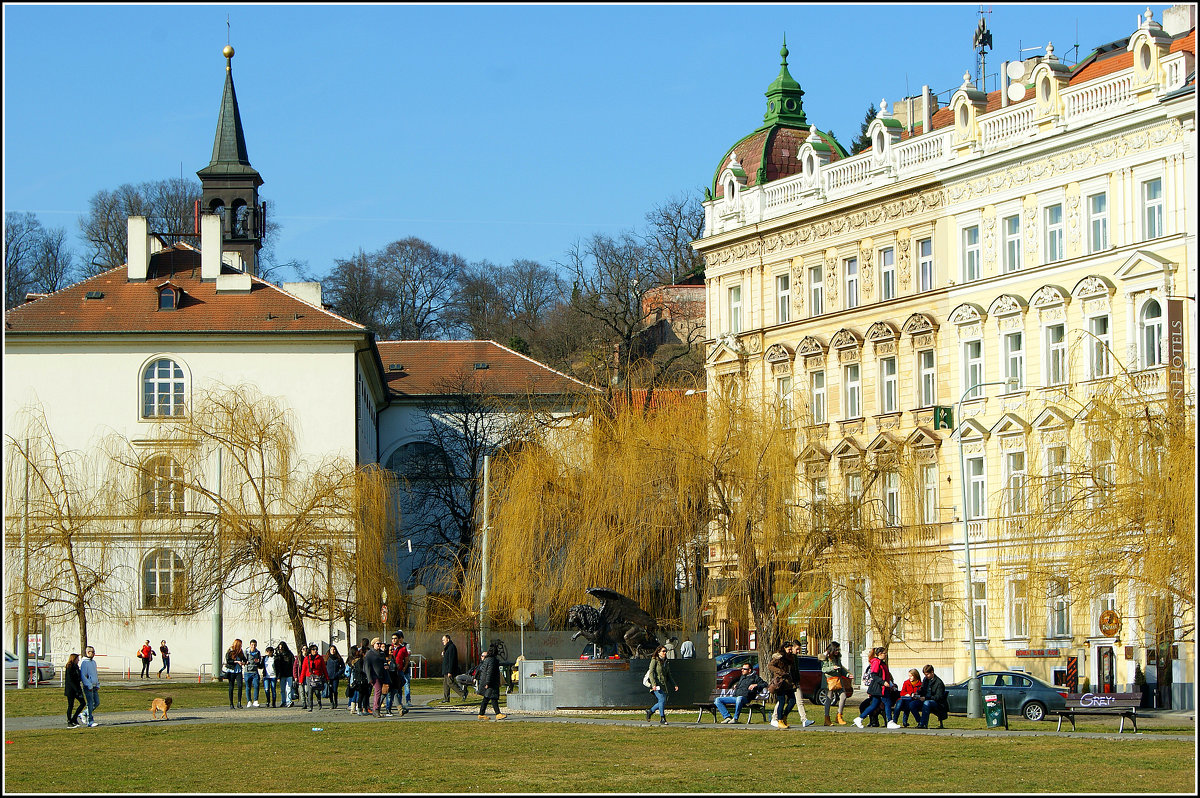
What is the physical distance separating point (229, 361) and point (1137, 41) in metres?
36.7

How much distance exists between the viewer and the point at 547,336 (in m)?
109

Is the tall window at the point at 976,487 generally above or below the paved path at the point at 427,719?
above

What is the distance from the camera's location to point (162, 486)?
55.3 meters

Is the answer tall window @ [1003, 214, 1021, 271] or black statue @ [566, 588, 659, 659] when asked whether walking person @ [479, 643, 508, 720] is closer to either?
black statue @ [566, 588, 659, 659]

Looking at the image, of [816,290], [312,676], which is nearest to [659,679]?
[312,676]

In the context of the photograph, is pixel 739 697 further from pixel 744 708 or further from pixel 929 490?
pixel 929 490

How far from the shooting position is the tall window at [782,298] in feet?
199

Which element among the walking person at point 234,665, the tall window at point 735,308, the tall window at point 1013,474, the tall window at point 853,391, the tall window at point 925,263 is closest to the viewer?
the walking person at point 234,665

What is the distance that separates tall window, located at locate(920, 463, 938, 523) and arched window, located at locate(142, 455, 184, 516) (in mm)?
23466

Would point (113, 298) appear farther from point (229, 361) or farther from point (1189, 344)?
point (1189, 344)

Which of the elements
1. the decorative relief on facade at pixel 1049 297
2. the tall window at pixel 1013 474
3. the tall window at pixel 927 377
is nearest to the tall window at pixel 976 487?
the tall window at pixel 1013 474

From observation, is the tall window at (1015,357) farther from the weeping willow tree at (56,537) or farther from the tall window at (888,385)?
the weeping willow tree at (56,537)

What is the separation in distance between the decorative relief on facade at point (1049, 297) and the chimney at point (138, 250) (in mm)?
36298

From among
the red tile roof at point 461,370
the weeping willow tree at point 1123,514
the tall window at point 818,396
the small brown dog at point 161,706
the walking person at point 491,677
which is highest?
the red tile roof at point 461,370
